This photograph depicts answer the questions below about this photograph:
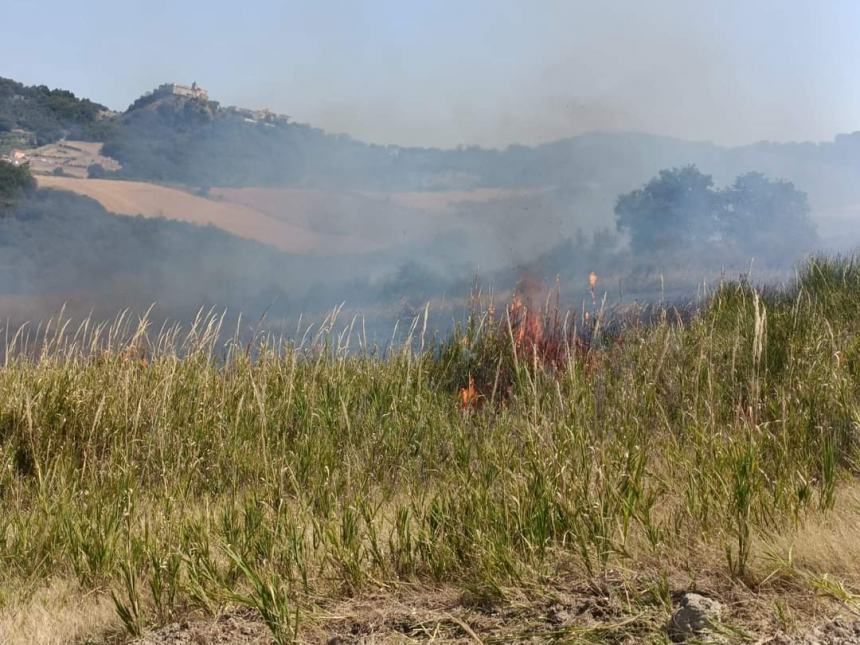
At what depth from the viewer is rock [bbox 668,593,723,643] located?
3080 millimetres

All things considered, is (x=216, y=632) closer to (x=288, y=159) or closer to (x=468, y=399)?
(x=468, y=399)

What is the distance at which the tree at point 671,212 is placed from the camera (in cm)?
2345

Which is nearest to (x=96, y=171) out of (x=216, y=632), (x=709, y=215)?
(x=709, y=215)

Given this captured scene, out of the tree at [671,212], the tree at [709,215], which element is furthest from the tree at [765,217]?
the tree at [671,212]

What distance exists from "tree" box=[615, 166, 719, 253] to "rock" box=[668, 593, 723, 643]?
20506mm

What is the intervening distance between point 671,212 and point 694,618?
21.7m

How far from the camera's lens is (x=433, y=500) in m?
4.28

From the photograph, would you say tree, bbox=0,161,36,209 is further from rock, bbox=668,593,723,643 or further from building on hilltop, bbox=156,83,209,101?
rock, bbox=668,593,723,643

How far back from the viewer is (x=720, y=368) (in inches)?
247

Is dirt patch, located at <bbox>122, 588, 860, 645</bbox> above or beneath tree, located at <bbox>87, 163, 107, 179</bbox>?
beneath

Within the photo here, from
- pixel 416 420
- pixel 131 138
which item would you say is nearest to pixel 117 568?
pixel 416 420

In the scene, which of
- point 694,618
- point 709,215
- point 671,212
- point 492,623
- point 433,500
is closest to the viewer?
point 694,618

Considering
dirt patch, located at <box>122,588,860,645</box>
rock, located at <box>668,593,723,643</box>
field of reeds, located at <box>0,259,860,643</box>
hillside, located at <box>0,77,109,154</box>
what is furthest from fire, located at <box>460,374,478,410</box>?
hillside, located at <box>0,77,109,154</box>

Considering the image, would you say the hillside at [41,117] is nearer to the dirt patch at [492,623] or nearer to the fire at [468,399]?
the fire at [468,399]
